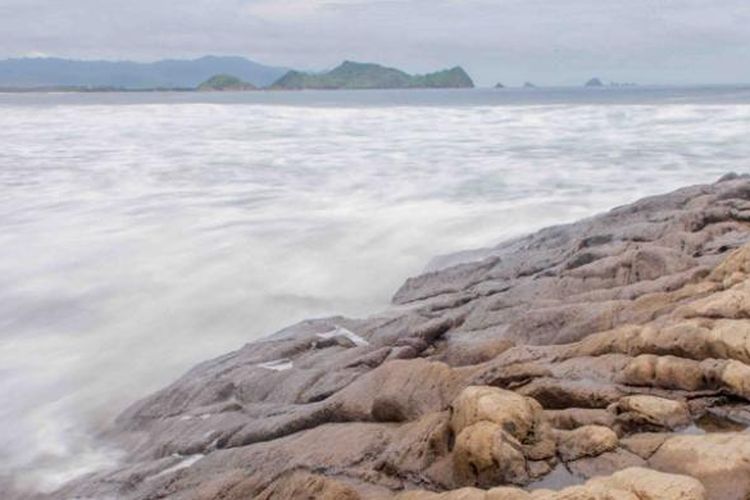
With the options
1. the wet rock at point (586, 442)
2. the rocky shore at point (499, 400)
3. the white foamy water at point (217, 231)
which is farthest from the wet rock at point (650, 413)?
the white foamy water at point (217, 231)

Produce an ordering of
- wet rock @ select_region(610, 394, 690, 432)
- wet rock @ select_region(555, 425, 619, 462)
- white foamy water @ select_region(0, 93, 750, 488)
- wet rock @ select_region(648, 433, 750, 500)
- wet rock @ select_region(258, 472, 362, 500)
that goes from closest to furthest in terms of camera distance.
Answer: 1. wet rock @ select_region(648, 433, 750, 500)
2. wet rock @ select_region(258, 472, 362, 500)
3. wet rock @ select_region(555, 425, 619, 462)
4. wet rock @ select_region(610, 394, 690, 432)
5. white foamy water @ select_region(0, 93, 750, 488)

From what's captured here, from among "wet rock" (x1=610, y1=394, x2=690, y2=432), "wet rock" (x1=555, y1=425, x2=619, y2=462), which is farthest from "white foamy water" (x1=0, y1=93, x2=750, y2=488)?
"wet rock" (x1=610, y1=394, x2=690, y2=432)

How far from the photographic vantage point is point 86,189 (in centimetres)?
3106

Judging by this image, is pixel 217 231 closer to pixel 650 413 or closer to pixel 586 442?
pixel 650 413

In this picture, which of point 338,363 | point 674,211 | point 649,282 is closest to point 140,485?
point 338,363

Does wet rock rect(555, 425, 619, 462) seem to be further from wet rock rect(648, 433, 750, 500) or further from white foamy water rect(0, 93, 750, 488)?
white foamy water rect(0, 93, 750, 488)

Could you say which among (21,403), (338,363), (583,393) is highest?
(583,393)

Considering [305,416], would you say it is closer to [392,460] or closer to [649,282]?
[392,460]

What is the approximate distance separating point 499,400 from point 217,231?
16.6 metres

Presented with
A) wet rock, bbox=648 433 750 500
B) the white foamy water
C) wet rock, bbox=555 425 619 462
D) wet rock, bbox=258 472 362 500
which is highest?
wet rock, bbox=648 433 750 500

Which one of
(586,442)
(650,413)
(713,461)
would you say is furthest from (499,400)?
(713,461)

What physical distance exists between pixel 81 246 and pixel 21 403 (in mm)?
10212

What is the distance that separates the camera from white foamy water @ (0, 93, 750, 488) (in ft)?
42.0

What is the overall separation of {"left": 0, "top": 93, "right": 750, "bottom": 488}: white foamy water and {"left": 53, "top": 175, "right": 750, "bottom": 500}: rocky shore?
183 centimetres
